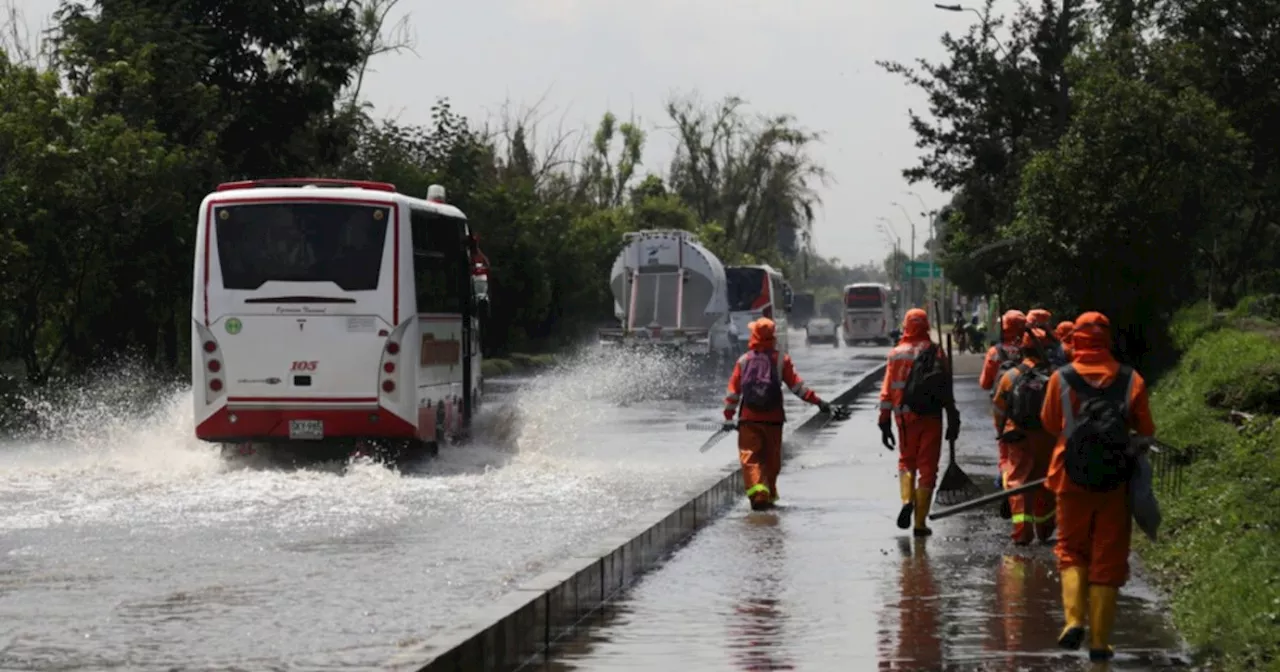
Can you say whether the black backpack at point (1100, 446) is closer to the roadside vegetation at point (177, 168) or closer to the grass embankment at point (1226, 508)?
the grass embankment at point (1226, 508)

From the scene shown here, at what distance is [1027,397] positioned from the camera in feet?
47.6

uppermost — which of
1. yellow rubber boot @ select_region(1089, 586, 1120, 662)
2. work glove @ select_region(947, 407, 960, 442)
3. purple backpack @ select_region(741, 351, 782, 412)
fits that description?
purple backpack @ select_region(741, 351, 782, 412)

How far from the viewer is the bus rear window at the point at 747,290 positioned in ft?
200

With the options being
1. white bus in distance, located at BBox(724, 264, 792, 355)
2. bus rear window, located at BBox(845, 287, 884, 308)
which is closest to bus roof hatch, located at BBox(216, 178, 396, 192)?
white bus in distance, located at BBox(724, 264, 792, 355)

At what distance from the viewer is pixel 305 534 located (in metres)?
15.4

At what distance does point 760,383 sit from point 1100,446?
747 cm

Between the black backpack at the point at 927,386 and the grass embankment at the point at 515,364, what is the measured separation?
35.7m

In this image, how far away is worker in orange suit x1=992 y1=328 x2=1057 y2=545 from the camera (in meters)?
14.6

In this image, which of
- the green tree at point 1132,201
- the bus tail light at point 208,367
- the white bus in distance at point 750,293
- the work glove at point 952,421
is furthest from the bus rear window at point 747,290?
the work glove at point 952,421

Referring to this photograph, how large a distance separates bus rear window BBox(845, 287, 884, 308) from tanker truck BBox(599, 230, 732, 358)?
50.4 meters

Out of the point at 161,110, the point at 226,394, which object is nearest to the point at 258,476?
the point at 226,394

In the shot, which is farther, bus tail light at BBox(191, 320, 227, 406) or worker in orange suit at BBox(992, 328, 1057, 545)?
bus tail light at BBox(191, 320, 227, 406)

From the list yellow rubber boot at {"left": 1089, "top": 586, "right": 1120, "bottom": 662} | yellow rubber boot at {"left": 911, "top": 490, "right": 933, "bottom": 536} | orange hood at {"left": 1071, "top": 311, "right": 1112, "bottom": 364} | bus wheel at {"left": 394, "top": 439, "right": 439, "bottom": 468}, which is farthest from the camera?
bus wheel at {"left": 394, "top": 439, "right": 439, "bottom": 468}

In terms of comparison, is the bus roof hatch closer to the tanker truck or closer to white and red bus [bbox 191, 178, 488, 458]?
white and red bus [bbox 191, 178, 488, 458]
